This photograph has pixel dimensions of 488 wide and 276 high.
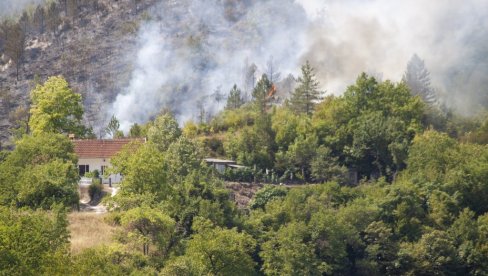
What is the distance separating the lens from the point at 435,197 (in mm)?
56469

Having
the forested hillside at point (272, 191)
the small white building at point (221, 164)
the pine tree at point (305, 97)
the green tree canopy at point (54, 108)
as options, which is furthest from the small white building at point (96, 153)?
the pine tree at point (305, 97)

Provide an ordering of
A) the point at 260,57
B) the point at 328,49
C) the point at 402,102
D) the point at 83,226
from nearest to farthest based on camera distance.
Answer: the point at 83,226, the point at 402,102, the point at 328,49, the point at 260,57

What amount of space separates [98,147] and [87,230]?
17.2 m

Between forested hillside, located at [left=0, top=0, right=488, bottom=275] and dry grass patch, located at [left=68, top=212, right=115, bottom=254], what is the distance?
154 mm

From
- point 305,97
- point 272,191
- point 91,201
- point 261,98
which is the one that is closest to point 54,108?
point 91,201

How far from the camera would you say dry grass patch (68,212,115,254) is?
4450 centimetres

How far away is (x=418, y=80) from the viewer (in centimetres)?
7481

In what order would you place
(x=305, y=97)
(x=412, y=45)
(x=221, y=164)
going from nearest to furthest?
(x=221, y=164), (x=305, y=97), (x=412, y=45)

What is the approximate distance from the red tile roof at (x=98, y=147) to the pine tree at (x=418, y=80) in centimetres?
2512

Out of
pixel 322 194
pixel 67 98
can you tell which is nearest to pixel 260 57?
pixel 67 98

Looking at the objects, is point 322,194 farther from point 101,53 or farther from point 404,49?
point 101,53

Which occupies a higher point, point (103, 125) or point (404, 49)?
point (404, 49)

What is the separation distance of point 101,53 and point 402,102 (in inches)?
1693

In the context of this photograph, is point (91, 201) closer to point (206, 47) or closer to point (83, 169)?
point (83, 169)
